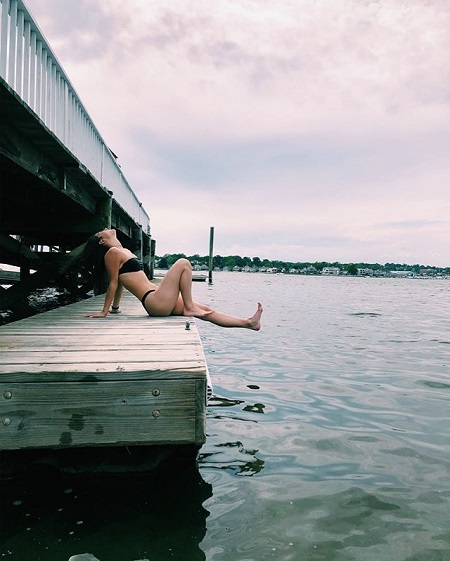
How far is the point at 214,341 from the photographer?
1171cm

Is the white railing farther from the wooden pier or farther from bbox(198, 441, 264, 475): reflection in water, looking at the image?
bbox(198, 441, 264, 475): reflection in water

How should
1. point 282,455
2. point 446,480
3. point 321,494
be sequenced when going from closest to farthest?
point 321,494 < point 446,480 < point 282,455

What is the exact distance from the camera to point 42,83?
651 cm

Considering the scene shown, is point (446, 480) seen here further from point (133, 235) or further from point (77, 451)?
point (133, 235)

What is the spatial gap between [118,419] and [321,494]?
1666mm

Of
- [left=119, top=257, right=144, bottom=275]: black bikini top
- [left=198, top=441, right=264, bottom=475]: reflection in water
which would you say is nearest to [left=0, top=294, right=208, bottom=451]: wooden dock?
[left=198, top=441, right=264, bottom=475]: reflection in water

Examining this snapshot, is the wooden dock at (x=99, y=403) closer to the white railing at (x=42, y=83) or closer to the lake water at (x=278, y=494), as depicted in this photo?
the lake water at (x=278, y=494)

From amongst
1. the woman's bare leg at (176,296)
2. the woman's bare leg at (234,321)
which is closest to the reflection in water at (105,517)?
the woman's bare leg at (234,321)

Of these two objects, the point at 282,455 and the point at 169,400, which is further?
the point at 282,455

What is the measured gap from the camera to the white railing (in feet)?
17.3

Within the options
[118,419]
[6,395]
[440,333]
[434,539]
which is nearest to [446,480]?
[434,539]

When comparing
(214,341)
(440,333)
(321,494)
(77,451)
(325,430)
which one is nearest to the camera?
(77,451)

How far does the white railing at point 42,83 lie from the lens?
5270 mm

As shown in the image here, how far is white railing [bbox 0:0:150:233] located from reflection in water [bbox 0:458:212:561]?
162 inches
